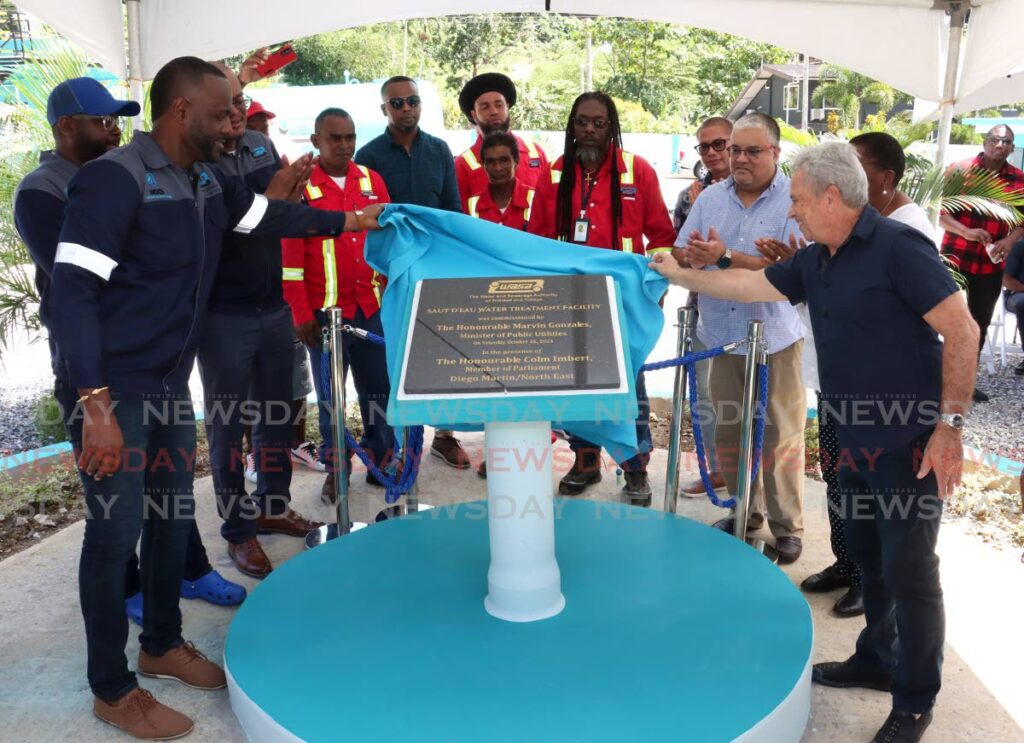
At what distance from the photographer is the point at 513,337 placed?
2.87 m

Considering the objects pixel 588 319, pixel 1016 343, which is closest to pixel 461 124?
pixel 1016 343

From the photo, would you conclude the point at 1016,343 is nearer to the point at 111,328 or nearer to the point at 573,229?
the point at 573,229

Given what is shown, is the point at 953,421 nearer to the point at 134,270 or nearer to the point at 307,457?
the point at 134,270

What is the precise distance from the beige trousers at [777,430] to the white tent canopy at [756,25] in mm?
2456

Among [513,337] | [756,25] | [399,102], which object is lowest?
[513,337]

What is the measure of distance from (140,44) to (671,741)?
4.70 m

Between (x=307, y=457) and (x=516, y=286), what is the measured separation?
9.33 feet

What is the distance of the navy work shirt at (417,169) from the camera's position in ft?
16.5

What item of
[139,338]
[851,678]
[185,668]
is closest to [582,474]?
[851,678]

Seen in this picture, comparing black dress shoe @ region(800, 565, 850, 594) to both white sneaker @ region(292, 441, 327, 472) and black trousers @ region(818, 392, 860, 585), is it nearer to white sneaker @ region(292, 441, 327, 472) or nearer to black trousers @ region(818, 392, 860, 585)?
black trousers @ region(818, 392, 860, 585)

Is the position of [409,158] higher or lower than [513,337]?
higher

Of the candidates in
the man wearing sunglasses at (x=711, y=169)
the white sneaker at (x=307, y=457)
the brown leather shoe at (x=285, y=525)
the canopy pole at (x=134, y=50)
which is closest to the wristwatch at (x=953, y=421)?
the man wearing sunglasses at (x=711, y=169)

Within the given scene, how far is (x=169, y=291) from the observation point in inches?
108

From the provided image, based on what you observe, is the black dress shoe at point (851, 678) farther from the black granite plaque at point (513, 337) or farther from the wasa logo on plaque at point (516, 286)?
the wasa logo on plaque at point (516, 286)
